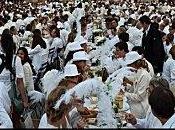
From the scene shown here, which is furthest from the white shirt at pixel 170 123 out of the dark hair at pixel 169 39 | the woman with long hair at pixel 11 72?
the dark hair at pixel 169 39

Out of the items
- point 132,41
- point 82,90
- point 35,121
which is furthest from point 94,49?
point 82,90

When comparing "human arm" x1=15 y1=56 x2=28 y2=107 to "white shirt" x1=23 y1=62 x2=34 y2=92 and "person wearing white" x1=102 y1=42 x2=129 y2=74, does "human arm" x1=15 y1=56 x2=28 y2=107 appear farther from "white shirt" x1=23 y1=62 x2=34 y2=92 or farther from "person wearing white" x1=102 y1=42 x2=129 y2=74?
"person wearing white" x1=102 y1=42 x2=129 y2=74

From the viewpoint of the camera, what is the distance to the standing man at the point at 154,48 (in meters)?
8.45

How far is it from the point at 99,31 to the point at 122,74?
5.23 m

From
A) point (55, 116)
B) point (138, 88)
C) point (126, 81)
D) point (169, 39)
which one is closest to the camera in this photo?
point (55, 116)

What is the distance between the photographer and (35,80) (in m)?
7.14

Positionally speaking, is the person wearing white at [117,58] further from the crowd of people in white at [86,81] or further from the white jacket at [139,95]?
the white jacket at [139,95]

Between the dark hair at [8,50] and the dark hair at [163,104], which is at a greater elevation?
the dark hair at [163,104]

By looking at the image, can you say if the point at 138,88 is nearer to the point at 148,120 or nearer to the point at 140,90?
the point at 140,90

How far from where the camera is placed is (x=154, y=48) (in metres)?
8.53

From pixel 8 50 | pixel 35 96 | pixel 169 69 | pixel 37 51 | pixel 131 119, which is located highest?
pixel 8 50

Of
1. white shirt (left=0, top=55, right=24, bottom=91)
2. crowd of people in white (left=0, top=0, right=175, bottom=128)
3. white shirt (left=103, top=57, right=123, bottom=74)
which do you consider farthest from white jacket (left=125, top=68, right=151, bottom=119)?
white shirt (left=0, top=55, right=24, bottom=91)

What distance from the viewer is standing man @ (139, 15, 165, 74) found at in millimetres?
8445

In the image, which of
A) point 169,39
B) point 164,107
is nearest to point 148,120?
point 164,107
